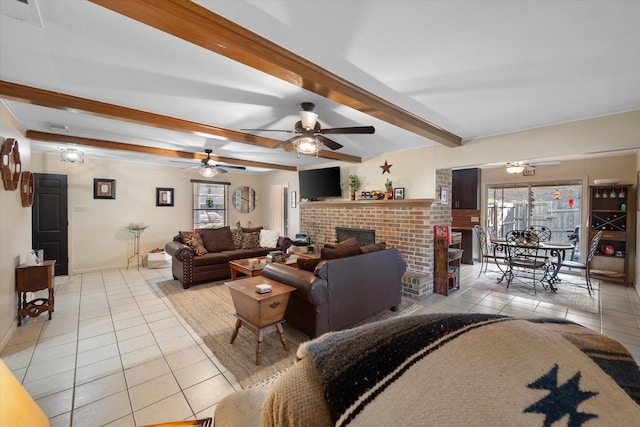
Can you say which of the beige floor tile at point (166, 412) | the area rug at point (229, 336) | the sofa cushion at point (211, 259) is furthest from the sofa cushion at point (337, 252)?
the sofa cushion at point (211, 259)

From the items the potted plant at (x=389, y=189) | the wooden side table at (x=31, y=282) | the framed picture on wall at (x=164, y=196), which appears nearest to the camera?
Result: the wooden side table at (x=31, y=282)

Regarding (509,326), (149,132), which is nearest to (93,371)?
(149,132)

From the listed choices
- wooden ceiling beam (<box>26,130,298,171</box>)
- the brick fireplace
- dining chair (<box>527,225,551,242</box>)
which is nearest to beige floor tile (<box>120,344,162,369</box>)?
wooden ceiling beam (<box>26,130,298,171</box>)

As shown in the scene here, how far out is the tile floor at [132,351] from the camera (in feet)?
5.97

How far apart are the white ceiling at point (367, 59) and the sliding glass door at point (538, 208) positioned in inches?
148

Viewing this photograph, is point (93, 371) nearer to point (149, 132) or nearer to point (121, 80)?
point (121, 80)

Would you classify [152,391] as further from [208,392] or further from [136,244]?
[136,244]

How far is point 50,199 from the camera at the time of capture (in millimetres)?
4828

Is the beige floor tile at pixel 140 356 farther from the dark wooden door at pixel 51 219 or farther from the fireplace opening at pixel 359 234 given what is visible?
the dark wooden door at pixel 51 219

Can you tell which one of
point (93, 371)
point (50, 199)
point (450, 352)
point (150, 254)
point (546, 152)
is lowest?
point (93, 371)

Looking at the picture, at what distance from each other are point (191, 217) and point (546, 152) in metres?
6.98

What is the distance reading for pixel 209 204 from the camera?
698cm

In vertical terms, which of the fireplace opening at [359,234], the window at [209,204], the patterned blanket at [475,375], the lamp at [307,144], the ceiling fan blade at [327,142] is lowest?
the fireplace opening at [359,234]

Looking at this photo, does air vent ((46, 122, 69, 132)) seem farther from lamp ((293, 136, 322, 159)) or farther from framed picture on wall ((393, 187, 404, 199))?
framed picture on wall ((393, 187, 404, 199))
